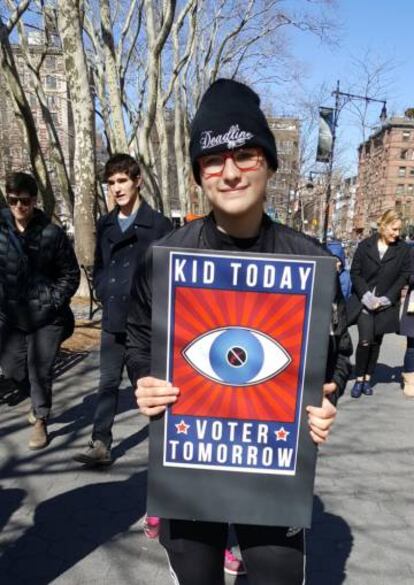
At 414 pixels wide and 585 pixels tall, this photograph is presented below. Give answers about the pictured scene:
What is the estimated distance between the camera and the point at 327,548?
3039 millimetres

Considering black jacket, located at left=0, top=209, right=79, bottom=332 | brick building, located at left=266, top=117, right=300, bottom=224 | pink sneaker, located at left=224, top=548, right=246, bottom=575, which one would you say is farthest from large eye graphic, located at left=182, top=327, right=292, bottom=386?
brick building, located at left=266, top=117, right=300, bottom=224

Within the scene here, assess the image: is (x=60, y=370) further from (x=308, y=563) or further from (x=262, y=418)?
(x=262, y=418)

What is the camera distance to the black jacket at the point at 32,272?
3914 mm

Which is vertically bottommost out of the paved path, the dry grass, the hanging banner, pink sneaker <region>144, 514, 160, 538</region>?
the dry grass

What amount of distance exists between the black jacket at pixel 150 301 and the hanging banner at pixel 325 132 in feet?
Answer: 61.8

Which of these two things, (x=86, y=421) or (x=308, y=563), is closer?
(x=308, y=563)

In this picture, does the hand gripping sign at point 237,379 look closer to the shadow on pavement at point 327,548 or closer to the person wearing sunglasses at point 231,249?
the person wearing sunglasses at point 231,249

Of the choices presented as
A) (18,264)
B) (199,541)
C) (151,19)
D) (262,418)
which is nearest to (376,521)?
(199,541)

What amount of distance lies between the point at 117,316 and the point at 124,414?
6.01 ft

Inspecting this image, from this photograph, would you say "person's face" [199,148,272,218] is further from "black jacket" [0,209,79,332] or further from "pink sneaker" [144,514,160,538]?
"black jacket" [0,209,79,332]

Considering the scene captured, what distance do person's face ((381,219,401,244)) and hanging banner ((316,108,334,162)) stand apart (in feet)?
47.5

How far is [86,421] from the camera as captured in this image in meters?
4.91

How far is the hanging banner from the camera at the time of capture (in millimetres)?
19125

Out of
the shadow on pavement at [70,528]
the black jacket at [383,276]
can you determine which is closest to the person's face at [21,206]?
the shadow on pavement at [70,528]
